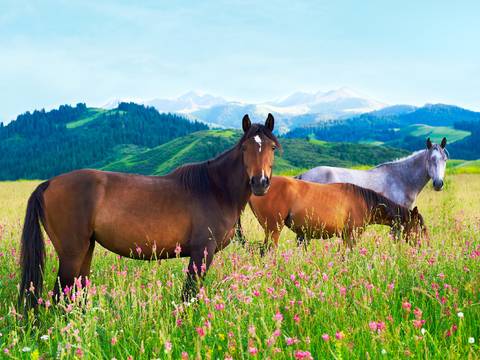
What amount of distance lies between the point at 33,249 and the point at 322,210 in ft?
16.6

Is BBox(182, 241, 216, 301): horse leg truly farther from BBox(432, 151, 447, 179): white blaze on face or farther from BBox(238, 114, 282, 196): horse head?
BBox(432, 151, 447, 179): white blaze on face

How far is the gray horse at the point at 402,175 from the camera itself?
838 cm

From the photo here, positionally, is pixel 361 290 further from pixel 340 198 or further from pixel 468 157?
pixel 468 157

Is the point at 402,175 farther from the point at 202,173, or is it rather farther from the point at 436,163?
the point at 202,173

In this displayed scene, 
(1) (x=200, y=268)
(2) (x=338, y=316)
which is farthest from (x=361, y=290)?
(1) (x=200, y=268)

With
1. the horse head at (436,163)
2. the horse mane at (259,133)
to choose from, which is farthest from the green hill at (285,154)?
the horse mane at (259,133)

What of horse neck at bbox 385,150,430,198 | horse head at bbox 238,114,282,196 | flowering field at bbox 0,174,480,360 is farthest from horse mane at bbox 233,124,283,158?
horse neck at bbox 385,150,430,198

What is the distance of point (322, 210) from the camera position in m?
6.57

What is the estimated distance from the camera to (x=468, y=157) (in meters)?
155

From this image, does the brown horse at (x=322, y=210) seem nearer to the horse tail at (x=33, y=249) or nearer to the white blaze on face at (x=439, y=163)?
the white blaze on face at (x=439, y=163)

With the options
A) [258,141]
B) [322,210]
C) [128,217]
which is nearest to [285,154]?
[322,210]

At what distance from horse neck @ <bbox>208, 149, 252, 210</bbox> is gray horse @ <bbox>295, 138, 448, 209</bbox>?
579 centimetres

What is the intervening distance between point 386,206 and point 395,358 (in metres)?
4.66

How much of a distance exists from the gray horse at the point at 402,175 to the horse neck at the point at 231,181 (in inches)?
228
